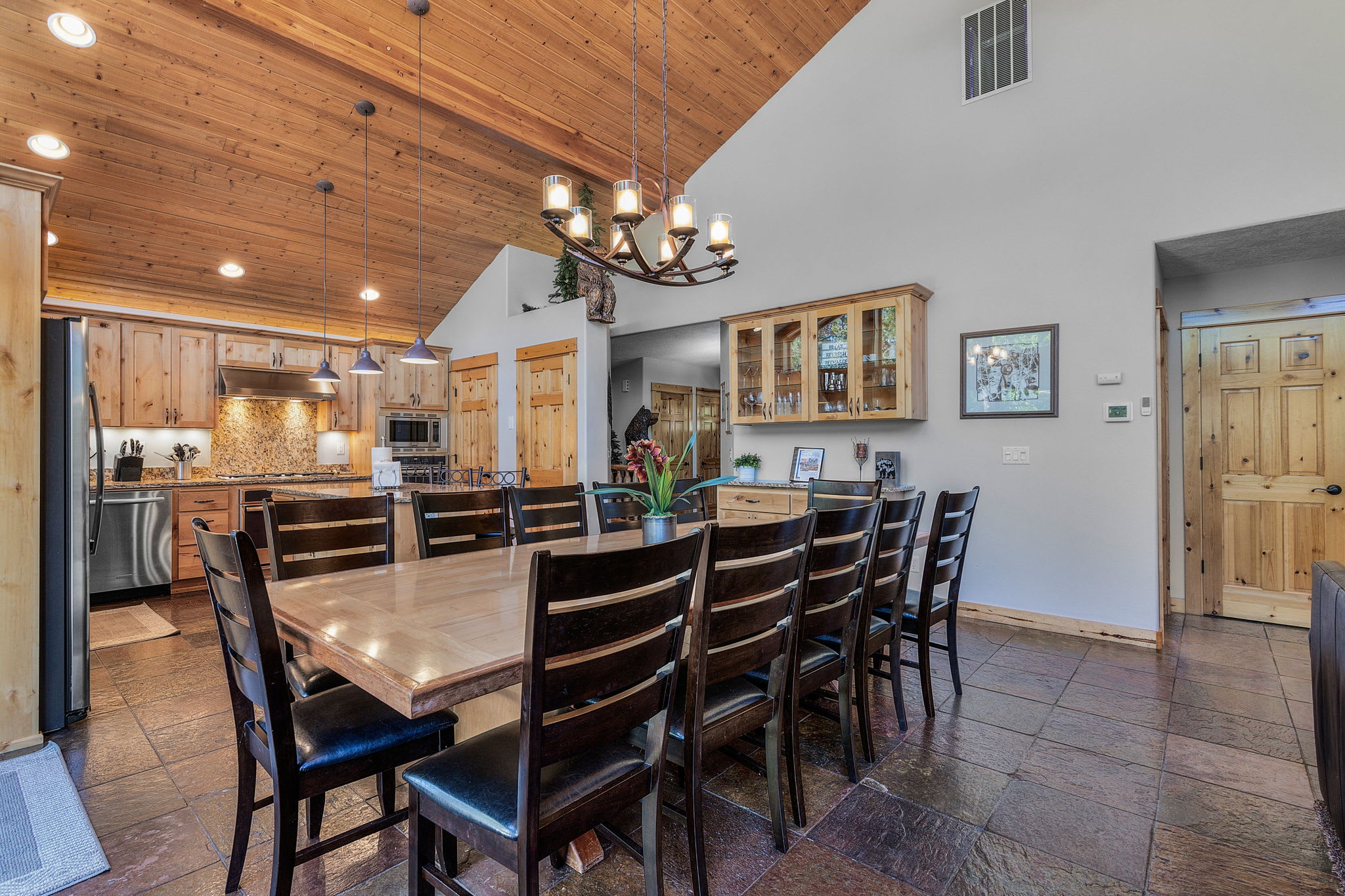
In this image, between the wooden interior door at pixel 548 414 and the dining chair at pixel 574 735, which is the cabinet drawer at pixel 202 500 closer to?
the wooden interior door at pixel 548 414

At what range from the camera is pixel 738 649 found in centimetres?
150

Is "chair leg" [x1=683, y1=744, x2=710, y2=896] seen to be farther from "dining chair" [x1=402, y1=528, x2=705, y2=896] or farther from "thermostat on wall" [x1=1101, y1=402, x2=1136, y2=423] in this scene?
"thermostat on wall" [x1=1101, y1=402, x2=1136, y2=423]

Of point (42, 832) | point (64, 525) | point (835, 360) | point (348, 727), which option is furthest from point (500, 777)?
point (835, 360)

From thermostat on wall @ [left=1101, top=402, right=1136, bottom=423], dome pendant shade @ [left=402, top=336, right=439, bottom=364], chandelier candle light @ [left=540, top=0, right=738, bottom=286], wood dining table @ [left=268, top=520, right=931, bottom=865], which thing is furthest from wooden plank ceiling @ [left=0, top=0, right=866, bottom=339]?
wood dining table @ [left=268, top=520, right=931, bottom=865]

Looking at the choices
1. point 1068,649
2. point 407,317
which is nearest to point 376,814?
point 1068,649

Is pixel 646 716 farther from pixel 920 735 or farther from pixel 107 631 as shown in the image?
pixel 107 631

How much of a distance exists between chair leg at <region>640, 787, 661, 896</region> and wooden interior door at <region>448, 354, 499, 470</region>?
5.63 m

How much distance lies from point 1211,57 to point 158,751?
5.95 m

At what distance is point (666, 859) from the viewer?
1.67m

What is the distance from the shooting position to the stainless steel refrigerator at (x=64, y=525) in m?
2.46

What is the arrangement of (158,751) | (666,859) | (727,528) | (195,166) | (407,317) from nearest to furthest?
(727,528), (666,859), (158,751), (195,166), (407,317)

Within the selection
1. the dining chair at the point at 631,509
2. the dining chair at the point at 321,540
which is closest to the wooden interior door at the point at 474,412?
the dining chair at the point at 631,509

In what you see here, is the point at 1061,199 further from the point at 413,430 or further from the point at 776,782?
the point at 413,430

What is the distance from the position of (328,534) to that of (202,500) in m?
3.99
